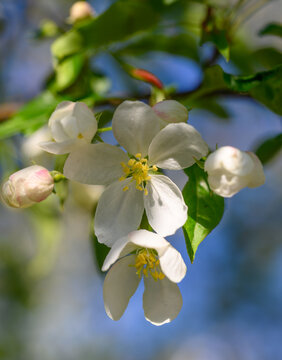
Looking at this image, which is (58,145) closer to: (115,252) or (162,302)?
(115,252)

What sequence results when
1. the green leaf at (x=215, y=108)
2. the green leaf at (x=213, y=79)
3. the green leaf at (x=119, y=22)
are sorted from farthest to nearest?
the green leaf at (x=215, y=108), the green leaf at (x=119, y=22), the green leaf at (x=213, y=79)

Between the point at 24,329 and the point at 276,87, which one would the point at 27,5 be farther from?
the point at 24,329

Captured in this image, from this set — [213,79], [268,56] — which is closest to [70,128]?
[213,79]

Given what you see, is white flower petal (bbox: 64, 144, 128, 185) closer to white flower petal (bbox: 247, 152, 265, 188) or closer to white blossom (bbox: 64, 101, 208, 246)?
white blossom (bbox: 64, 101, 208, 246)

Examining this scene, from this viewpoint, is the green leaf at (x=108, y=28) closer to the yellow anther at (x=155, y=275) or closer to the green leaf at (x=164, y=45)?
the green leaf at (x=164, y=45)

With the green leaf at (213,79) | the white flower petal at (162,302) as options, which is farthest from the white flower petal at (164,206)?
the green leaf at (213,79)
